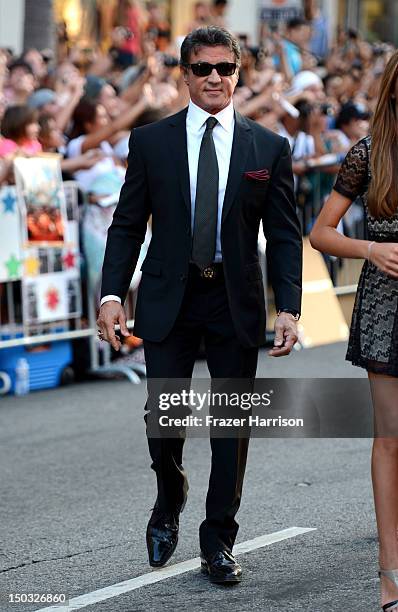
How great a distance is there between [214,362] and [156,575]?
2.97 ft

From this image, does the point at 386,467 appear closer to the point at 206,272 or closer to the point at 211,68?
the point at 206,272

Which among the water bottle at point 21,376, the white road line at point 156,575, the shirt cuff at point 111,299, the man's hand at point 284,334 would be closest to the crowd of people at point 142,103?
the water bottle at point 21,376

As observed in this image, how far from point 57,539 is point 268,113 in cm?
773

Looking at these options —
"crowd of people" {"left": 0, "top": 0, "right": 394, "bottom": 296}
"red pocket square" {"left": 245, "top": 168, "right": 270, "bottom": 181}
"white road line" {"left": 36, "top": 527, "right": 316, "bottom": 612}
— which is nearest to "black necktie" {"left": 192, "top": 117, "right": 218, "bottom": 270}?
"red pocket square" {"left": 245, "top": 168, "right": 270, "bottom": 181}

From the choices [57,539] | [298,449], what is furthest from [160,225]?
[298,449]

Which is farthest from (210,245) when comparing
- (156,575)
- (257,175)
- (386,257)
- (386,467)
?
(156,575)

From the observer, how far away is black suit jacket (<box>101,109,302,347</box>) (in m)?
5.52

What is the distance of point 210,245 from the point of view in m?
5.51

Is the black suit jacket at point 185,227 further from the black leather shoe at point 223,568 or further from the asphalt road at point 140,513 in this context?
the asphalt road at point 140,513

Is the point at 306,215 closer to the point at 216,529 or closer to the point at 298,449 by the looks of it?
the point at 298,449

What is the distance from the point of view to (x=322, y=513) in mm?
6746

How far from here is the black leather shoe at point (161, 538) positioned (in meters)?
5.73

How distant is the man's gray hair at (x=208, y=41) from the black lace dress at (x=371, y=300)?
74 centimetres

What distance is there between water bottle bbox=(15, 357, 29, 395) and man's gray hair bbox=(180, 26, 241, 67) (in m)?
5.27
